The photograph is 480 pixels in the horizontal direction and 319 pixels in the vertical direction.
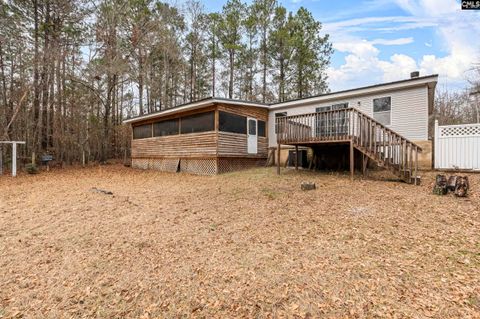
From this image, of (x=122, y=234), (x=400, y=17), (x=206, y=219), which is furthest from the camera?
(x=400, y=17)

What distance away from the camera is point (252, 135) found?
13414mm

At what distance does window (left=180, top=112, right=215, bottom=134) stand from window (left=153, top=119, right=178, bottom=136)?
2.31 ft

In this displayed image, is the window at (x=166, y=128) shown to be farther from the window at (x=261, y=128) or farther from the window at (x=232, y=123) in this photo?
the window at (x=261, y=128)

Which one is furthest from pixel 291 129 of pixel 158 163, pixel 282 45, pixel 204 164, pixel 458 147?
pixel 282 45

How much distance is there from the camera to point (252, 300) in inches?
100

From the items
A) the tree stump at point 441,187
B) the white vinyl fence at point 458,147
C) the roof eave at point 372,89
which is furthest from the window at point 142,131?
the white vinyl fence at point 458,147

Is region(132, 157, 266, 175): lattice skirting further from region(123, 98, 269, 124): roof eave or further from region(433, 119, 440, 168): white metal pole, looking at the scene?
region(433, 119, 440, 168): white metal pole

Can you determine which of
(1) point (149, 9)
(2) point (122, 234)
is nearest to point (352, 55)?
(1) point (149, 9)

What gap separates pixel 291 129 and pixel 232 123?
357cm

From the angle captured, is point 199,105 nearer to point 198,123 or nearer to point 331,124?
point 198,123

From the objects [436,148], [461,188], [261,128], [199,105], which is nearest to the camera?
[461,188]

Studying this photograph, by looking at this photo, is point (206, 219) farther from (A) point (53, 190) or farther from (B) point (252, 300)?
(A) point (53, 190)

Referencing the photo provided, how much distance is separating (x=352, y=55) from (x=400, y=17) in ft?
Result: 22.2

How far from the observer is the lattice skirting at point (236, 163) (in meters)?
12.0
